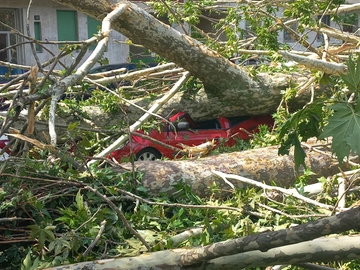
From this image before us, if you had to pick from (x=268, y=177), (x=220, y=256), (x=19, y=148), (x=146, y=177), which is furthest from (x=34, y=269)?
(x=268, y=177)

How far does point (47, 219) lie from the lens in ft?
12.4

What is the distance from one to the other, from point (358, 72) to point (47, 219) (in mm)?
2606

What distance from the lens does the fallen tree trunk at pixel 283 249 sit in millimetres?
2012

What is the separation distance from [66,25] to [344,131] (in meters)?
20.4

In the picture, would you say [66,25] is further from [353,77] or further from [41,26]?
[353,77]

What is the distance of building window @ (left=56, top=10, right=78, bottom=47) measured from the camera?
2092 cm

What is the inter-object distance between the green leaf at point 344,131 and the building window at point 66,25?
20069mm

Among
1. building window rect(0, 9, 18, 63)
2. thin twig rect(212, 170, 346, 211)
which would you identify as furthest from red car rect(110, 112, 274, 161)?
building window rect(0, 9, 18, 63)

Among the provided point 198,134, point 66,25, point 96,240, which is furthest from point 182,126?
point 66,25

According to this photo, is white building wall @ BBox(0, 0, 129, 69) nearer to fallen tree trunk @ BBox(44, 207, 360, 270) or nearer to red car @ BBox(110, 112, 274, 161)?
red car @ BBox(110, 112, 274, 161)

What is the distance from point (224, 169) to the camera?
4828 millimetres

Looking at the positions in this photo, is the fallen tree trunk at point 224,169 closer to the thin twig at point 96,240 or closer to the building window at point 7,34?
the thin twig at point 96,240

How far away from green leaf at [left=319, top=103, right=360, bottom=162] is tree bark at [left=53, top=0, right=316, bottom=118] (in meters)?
4.02

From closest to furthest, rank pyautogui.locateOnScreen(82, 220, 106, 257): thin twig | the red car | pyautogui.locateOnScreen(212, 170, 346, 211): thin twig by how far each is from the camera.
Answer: pyautogui.locateOnScreen(82, 220, 106, 257): thin twig, pyautogui.locateOnScreen(212, 170, 346, 211): thin twig, the red car
